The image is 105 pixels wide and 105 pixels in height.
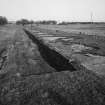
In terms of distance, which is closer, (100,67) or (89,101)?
(89,101)

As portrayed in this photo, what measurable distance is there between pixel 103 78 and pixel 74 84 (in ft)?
3.66

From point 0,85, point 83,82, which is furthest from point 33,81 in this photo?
point 83,82

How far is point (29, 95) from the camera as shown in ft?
9.26

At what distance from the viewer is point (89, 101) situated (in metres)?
2.58

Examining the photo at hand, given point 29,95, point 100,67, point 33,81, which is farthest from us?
point 100,67

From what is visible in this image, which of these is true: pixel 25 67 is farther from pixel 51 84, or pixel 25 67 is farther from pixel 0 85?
pixel 51 84

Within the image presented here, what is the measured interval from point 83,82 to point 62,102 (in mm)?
1175

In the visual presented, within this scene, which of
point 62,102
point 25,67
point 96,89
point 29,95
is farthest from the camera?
point 25,67

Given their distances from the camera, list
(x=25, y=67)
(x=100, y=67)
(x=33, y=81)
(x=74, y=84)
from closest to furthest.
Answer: (x=74, y=84)
(x=33, y=81)
(x=100, y=67)
(x=25, y=67)

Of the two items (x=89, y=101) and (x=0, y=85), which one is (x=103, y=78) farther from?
(x=0, y=85)

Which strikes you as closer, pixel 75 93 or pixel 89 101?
pixel 89 101

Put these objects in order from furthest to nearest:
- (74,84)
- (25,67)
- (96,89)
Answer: (25,67), (74,84), (96,89)

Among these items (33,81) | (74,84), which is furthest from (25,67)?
Answer: (74,84)

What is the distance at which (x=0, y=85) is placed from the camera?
11.0 feet
